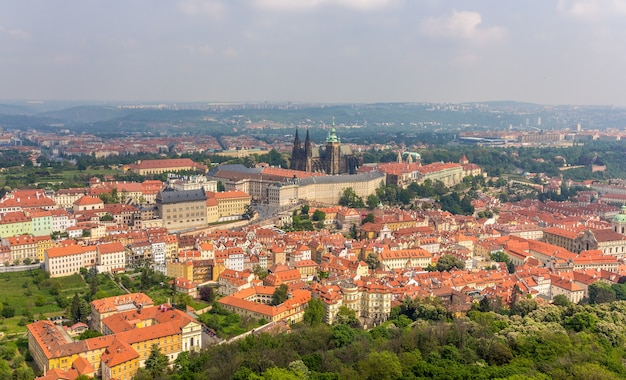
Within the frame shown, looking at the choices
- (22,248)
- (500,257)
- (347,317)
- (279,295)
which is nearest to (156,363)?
(279,295)

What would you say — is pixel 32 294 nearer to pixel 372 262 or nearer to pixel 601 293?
pixel 372 262

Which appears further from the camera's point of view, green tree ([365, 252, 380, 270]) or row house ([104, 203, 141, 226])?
row house ([104, 203, 141, 226])

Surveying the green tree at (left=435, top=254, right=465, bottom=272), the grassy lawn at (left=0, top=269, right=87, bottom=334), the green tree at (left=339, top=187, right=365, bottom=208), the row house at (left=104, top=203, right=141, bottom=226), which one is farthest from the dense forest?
the green tree at (left=339, top=187, right=365, bottom=208)

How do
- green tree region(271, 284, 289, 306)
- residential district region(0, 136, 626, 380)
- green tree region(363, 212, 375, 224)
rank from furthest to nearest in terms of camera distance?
green tree region(363, 212, 375, 224) → green tree region(271, 284, 289, 306) → residential district region(0, 136, 626, 380)

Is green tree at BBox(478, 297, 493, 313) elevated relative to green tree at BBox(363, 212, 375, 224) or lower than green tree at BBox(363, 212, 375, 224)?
lower

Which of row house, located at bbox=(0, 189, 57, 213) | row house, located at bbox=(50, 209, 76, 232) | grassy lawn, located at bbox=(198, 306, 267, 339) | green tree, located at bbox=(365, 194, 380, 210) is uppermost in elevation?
row house, located at bbox=(0, 189, 57, 213)

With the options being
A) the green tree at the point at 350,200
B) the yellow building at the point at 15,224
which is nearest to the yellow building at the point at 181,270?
the yellow building at the point at 15,224

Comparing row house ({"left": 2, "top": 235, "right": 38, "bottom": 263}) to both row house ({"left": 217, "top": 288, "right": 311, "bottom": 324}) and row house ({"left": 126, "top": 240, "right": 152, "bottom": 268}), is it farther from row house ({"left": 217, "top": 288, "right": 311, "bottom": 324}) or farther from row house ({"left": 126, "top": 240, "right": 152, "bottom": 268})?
row house ({"left": 217, "top": 288, "right": 311, "bottom": 324})
